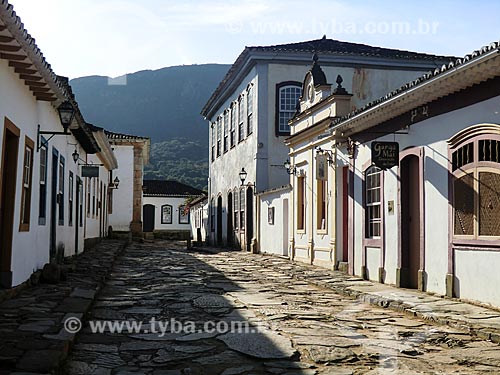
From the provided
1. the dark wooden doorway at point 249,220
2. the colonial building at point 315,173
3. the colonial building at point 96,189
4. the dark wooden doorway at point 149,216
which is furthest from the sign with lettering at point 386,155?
the dark wooden doorway at point 149,216

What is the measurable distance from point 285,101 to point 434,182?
46.1 feet

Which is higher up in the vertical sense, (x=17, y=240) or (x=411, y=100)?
(x=411, y=100)

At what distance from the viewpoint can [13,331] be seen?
6629 mm

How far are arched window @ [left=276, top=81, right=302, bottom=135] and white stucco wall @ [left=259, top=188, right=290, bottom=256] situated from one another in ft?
9.31

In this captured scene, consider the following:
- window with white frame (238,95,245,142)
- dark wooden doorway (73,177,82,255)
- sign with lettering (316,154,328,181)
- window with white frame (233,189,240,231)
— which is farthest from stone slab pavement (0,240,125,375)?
window with white frame (233,189,240,231)

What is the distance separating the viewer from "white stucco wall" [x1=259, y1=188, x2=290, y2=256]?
2134cm

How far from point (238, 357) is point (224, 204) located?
25.5 metres

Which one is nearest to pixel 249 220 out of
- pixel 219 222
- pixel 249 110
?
pixel 249 110

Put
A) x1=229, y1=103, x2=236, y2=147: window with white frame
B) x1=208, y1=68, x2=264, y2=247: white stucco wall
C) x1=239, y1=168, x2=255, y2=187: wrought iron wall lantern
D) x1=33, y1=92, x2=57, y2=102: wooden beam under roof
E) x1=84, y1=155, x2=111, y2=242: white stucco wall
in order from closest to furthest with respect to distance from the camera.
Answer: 1. x1=33, y1=92, x2=57, y2=102: wooden beam under roof
2. x1=84, y1=155, x2=111, y2=242: white stucco wall
3. x1=208, y1=68, x2=264, y2=247: white stucco wall
4. x1=239, y1=168, x2=255, y2=187: wrought iron wall lantern
5. x1=229, y1=103, x2=236, y2=147: window with white frame

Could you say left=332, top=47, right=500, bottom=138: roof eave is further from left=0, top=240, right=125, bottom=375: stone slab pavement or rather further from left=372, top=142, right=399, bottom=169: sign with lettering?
left=0, top=240, right=125, bottom=375: stone slab pavement

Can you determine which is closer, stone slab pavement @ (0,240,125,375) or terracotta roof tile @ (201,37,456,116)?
stone slab pavement @ (0,240,125,375)

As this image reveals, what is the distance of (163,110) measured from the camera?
12119cm

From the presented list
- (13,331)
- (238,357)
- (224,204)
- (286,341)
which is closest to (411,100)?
(286,341)

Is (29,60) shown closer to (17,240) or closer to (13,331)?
(17,240)
